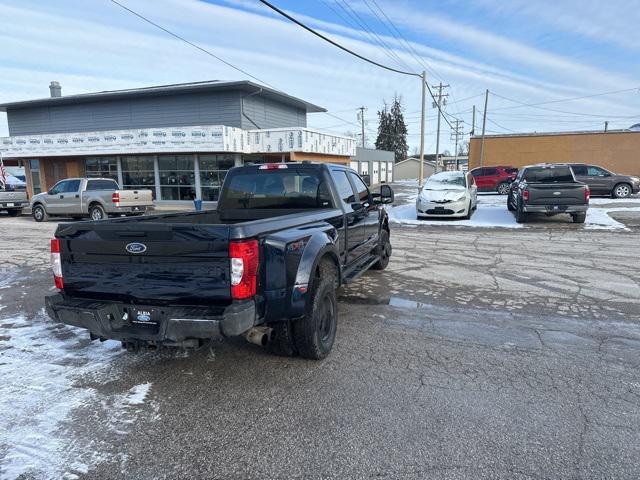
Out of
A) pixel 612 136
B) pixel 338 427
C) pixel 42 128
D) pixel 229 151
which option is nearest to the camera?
pixel 338 427

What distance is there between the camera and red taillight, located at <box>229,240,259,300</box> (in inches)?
125

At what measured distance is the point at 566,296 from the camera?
6312mm

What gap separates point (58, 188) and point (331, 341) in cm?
1751

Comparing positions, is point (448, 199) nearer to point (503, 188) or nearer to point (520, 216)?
point (520, 216)

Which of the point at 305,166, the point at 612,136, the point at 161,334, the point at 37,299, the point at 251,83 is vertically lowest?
the point at 37,299

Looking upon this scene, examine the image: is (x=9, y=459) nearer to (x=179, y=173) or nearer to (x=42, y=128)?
(x=179, y=173)

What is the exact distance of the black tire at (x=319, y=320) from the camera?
12.8 feet

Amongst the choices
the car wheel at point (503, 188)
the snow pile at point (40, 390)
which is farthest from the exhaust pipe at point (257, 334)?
the car wheel at point (503, 188)

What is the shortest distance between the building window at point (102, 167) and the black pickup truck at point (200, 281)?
26.2 metres

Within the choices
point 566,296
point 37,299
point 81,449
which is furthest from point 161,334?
point 566,296

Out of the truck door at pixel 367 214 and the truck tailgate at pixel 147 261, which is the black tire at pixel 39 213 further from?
the truck tailgate at pixel 147 261

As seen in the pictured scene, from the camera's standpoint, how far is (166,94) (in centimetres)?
2730

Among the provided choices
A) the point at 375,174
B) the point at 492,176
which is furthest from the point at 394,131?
the point at 492,176

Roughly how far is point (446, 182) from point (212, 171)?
553 inches
